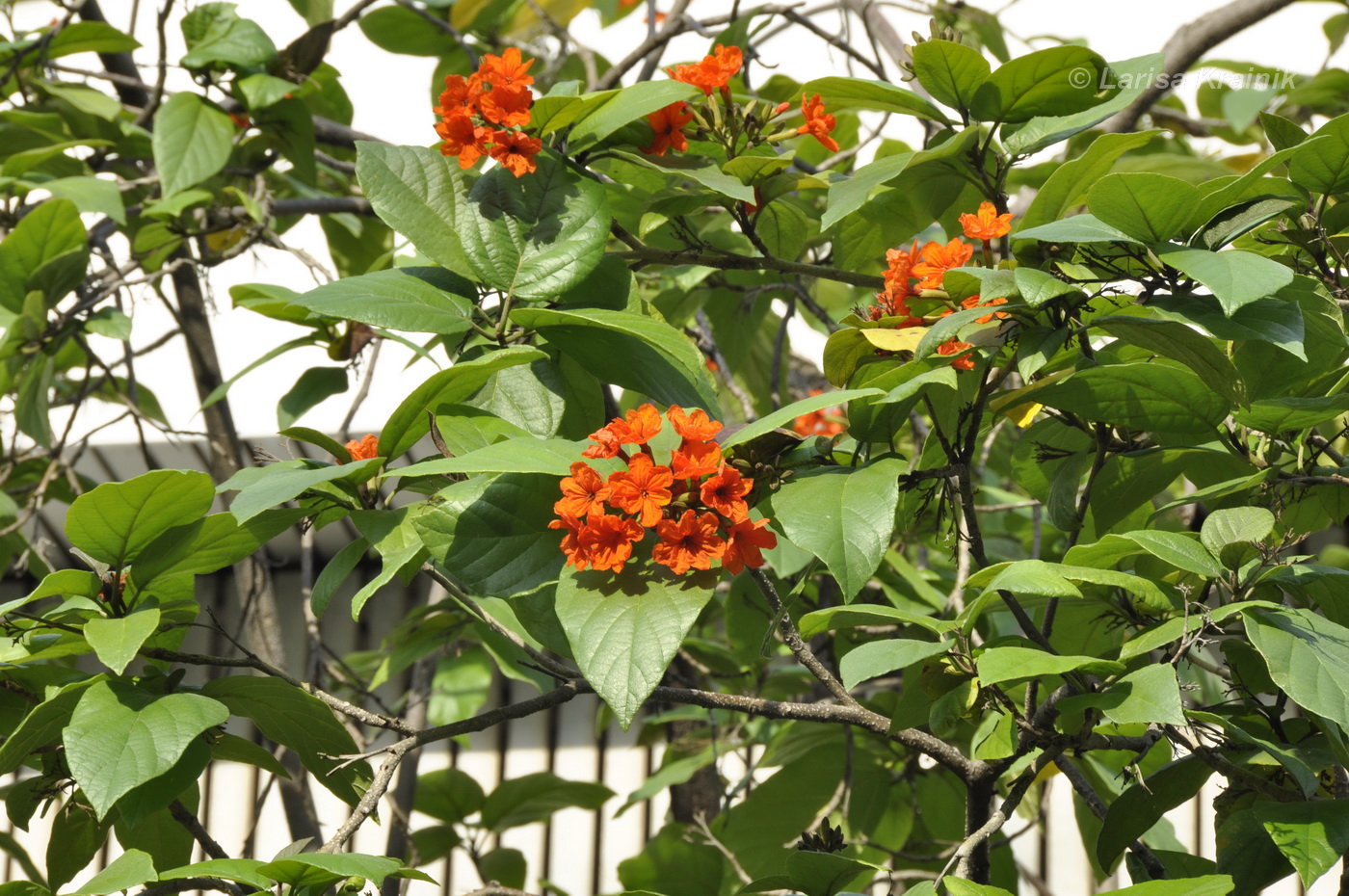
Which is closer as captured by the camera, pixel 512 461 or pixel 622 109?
pixel 512 461

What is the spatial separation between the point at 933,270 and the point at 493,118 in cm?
34

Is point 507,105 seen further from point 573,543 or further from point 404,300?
point 573,543

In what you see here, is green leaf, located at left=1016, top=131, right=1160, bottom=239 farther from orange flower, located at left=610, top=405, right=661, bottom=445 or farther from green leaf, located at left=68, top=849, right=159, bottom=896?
green leaf, located at left=68, top=849, right=159, bottom=896

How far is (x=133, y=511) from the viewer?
0.76 meters

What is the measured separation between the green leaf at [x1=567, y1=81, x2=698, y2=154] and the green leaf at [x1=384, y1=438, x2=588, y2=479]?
0.90 feet

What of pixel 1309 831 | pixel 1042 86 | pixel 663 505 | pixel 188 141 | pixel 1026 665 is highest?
pixel 188 141

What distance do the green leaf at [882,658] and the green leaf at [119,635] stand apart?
1.32ft

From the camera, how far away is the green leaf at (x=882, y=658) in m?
0.65

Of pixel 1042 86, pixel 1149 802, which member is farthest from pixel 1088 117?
pixel 1149 802

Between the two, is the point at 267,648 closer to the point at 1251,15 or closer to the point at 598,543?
the point at 598,543

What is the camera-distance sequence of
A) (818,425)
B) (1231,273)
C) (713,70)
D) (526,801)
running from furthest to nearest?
(818,425)
(526,801)
(713,70)
(1231,273)

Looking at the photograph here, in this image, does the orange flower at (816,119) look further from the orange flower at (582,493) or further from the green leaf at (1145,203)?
the orange flower at (582,493)

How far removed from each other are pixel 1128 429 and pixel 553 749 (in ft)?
5.77

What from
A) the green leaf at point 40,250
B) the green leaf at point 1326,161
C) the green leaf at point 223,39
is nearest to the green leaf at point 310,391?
the green leaf at point 40,250
